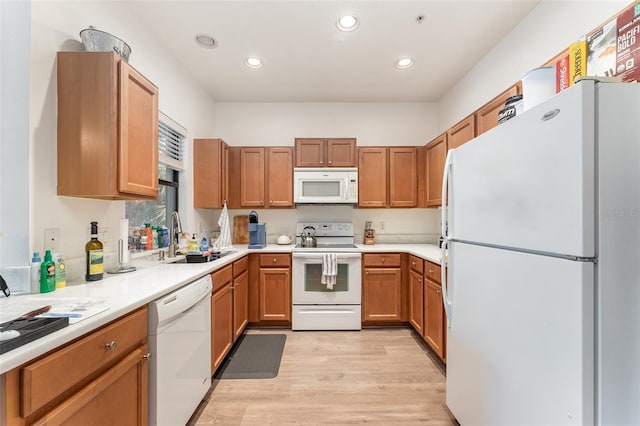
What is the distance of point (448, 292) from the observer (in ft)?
5.41

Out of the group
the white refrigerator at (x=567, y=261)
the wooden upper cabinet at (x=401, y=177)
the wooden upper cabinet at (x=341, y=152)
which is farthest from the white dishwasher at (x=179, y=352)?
the wooden upper cabinet at (x=401, y=177)

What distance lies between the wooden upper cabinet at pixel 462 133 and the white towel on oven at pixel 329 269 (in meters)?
1.65

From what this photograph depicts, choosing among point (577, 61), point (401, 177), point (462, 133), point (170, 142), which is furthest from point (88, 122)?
point (401, 177)

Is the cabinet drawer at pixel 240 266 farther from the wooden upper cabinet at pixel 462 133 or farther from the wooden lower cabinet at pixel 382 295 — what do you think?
the wooden upper cabinet at pixel 462 133

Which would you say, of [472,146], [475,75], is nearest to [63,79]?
[472,146]

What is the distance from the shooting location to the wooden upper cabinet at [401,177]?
3.37m

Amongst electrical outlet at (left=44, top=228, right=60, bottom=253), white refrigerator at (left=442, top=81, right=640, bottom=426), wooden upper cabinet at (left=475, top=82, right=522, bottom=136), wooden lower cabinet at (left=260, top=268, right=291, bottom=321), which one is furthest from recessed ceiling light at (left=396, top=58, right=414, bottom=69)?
electrical outlet at (left=44, top=228, right=60, bottom=253)

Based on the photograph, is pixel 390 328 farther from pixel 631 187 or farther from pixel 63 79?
pixel 63 79

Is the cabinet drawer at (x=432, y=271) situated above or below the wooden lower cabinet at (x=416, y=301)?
above

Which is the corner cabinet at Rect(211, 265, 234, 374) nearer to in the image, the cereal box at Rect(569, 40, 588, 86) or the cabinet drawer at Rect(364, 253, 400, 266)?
the cabinet drawer at Rect(364, 253, 400, 266)

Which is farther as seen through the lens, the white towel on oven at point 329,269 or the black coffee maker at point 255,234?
the black coffee maker at point 255,234

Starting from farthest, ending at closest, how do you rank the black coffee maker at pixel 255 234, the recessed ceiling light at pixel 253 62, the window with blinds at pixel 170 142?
the black coffee maker at pixel 255 234 < the recessed ceiling light at pixel 253 62 < the window with blinds at pixel 170 142

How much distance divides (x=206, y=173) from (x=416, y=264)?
2473 mm

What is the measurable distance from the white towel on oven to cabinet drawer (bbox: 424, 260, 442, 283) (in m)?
0.92
